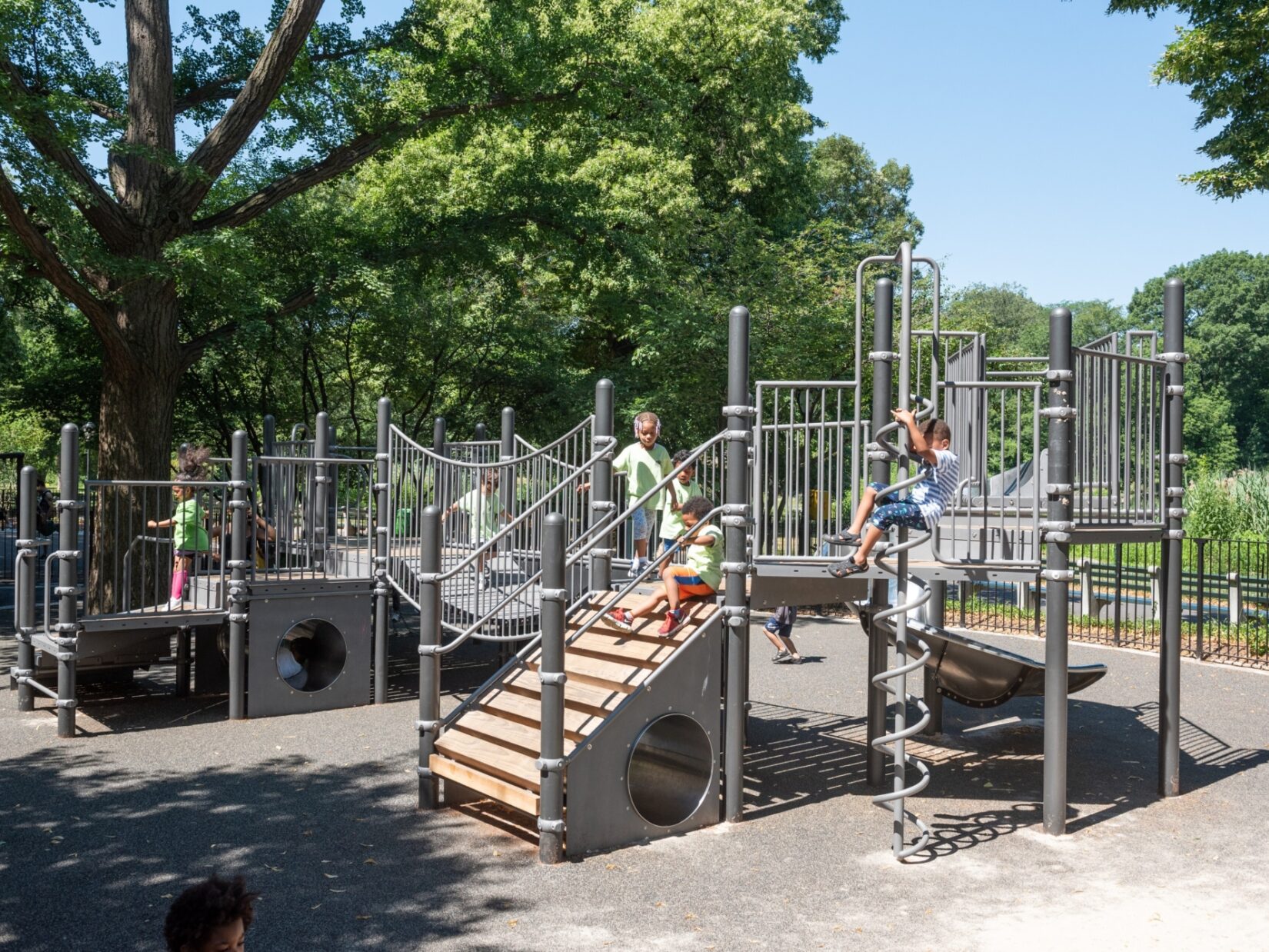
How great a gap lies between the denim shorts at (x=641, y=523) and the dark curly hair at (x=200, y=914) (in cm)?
718

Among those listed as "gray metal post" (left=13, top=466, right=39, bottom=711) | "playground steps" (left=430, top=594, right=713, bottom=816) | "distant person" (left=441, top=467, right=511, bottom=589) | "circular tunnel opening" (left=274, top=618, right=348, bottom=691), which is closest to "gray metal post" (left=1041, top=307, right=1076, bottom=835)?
"playground steps" (left=430, top=594, right=713, bottom=816)

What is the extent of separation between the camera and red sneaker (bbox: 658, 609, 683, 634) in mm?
7727

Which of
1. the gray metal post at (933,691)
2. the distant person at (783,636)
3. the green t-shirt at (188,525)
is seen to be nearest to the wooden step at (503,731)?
the gray metal post at (933,691)

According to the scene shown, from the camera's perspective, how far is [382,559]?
1155cm

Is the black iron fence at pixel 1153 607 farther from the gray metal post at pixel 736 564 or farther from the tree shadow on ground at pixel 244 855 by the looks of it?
the tree shadow on ground at pixel 244 855

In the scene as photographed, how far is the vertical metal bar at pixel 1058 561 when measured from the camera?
7348mm

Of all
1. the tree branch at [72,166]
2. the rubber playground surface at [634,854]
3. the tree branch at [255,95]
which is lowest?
the rubber playground surface at [634,854]

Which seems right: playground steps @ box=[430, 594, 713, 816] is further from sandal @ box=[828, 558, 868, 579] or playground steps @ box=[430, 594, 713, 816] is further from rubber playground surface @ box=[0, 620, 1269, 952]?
sandal @ box=[828, 558, 868, 579]

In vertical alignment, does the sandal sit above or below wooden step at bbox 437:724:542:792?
above

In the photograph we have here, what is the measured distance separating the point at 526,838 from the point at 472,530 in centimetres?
449

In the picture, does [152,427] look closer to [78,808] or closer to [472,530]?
[472,530]

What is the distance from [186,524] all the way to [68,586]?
170 cm

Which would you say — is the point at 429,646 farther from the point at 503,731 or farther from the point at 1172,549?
the point at 1172,549

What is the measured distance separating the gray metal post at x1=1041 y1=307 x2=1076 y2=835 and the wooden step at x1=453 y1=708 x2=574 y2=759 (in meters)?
3.24
